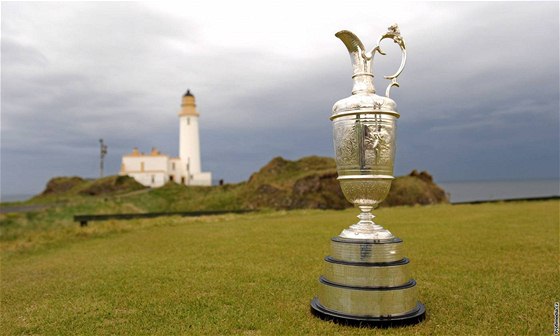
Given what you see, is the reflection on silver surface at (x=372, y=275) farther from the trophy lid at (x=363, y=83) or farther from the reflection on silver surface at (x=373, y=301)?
the trophy lid at (x=363, y=83)

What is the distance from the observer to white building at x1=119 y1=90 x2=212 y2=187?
183 ft

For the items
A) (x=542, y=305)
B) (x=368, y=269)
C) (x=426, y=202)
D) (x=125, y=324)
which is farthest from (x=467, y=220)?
(x=426, y=202)

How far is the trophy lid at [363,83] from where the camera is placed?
5.98 metres

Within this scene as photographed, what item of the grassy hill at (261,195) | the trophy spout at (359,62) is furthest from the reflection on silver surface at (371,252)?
the grassy hill at (261,195)

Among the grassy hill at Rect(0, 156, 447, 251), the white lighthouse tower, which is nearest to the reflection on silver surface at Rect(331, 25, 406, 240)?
the grassy hill at Rect(0, 156, 447, 251)

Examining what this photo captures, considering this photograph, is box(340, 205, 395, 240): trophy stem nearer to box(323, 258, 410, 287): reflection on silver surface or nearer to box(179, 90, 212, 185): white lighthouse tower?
box(323, 258, 410, 287): reflection on silver surface

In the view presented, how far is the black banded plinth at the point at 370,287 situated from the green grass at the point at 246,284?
0.63 feet

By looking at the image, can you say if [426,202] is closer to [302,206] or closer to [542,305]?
[302,206]

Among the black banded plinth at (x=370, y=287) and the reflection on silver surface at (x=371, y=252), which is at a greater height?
the reflection on silver surface at (x=371, y=252)

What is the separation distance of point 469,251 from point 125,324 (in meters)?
9.11

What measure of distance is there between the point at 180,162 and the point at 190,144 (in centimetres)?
299

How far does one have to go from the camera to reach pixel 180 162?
193 ft

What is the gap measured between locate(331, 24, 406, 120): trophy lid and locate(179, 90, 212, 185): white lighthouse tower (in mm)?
52886

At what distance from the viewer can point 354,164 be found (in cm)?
604
